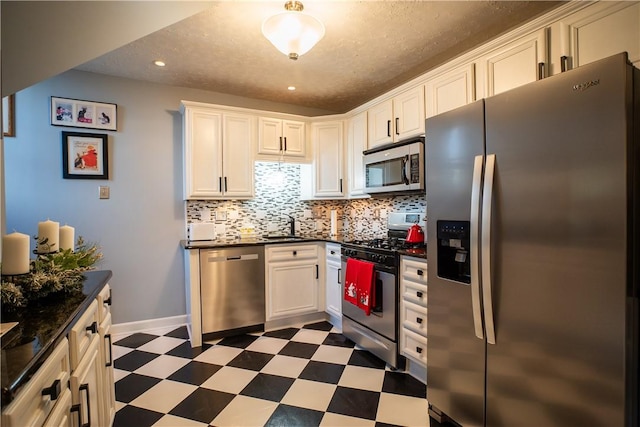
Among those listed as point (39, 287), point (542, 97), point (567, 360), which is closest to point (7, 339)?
point (39, 287)

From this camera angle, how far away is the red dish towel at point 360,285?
2535mm

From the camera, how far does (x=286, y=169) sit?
3.85 metres

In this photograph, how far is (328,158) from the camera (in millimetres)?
3605

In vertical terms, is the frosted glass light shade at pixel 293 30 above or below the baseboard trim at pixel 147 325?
above

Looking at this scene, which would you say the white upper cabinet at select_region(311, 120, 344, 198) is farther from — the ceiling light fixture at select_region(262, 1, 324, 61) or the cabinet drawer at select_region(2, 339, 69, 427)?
the cabinet drawer at select_region(2, 339, 69, 427)

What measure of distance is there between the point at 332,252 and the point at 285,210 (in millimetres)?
922

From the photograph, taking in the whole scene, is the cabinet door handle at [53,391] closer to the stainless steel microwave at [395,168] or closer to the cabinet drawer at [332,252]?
the stainless steel microwave at [395,168]

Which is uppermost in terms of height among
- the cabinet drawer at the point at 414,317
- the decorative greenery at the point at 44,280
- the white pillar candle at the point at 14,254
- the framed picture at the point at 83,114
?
the framed picture at the point at 83,114

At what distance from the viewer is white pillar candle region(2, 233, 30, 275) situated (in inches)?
41.9

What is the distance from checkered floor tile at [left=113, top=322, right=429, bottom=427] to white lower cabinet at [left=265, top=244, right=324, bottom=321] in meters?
0.33

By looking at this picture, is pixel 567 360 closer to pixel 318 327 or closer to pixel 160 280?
pixel 318 327

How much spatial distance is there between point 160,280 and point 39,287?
7.50 feet

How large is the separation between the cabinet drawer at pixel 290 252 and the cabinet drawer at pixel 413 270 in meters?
1.24

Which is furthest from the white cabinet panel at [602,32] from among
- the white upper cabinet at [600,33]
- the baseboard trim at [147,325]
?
the baseboard trim at [147,325]
